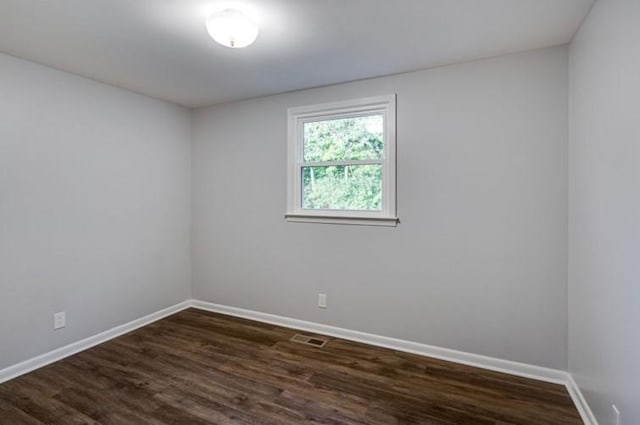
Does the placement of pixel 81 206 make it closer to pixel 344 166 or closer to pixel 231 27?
pixel 231 27

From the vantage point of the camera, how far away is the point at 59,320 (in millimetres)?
2734

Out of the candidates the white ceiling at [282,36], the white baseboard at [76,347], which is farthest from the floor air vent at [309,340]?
the white ceiling at [282,36]

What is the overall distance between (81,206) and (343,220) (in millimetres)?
2325

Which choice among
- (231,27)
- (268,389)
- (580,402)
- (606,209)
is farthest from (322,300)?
(231,27)

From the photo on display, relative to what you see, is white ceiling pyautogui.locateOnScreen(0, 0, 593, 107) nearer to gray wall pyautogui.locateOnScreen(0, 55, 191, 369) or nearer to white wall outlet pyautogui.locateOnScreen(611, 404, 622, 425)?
gray wall pyautogui.locateOnScreen(0, 55, 191, 369)

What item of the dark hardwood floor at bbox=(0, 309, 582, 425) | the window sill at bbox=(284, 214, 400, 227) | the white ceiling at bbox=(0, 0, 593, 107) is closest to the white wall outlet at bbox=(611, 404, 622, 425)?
the dark hardwood floor at bbox=(0, 309, 582, 425)

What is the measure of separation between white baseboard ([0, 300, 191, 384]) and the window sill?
5.96 feet

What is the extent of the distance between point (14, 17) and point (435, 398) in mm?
3512

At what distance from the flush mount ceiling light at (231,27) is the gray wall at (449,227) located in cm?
131

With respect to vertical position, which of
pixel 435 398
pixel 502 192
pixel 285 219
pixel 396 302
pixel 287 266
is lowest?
pixel 435 398

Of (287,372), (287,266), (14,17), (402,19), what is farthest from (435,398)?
(14,17)

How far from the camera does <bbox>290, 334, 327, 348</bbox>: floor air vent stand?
9.80 ft

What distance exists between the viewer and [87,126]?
2910 millimetres

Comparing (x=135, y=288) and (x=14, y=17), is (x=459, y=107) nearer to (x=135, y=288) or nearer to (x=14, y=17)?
(x=14, y=17)
